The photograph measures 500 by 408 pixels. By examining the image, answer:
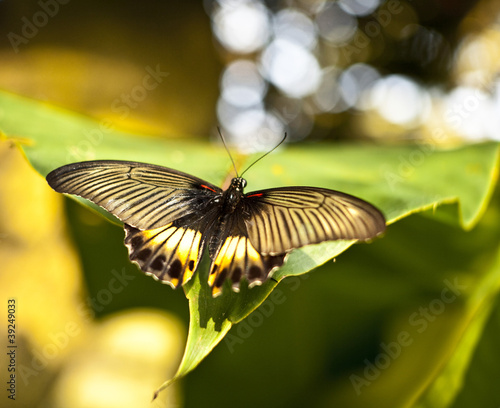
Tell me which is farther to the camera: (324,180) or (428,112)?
(428,112)

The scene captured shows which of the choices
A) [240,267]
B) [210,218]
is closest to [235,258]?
[240,267]

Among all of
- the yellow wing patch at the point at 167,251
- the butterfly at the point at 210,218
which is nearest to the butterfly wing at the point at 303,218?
the butterfly at the point at 210,218

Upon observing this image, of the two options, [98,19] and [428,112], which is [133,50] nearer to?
[98,19]

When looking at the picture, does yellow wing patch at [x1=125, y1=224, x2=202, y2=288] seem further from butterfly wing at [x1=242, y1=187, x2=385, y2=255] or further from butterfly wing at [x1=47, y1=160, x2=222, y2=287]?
butterfly wing at [x1=242, y1=187, x2=385, y2=255]

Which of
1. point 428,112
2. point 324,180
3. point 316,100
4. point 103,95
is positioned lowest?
point 428,112

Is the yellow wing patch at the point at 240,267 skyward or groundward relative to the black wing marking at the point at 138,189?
groundward

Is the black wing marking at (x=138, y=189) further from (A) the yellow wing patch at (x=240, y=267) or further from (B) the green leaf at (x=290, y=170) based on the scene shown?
(A) the yellow wing patch at (x=240, y=267)

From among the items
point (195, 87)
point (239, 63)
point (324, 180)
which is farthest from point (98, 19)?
point (324, 180)
